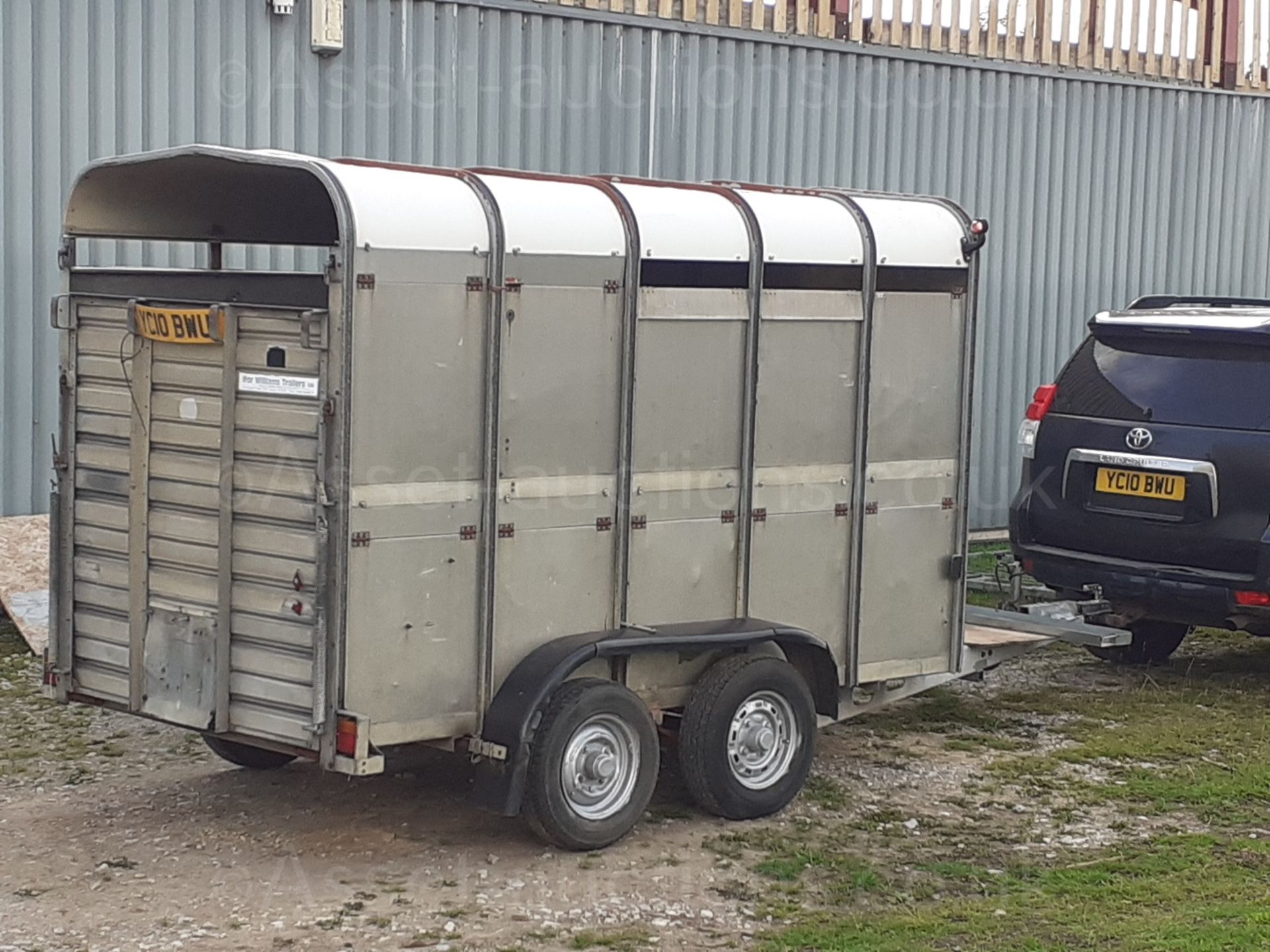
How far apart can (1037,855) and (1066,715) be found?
8.67ft

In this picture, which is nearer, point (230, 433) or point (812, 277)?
point (230, 433)

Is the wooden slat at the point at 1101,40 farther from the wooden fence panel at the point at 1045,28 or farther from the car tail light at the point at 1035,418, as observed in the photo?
the car tail light at the point at 1035,418

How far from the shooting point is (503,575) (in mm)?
7090

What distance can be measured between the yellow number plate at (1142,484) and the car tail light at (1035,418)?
0.51 meters

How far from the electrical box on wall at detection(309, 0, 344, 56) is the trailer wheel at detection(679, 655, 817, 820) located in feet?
20.0

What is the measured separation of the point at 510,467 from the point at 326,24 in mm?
5961

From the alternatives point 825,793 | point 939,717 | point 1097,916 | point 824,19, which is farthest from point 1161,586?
point 824,19

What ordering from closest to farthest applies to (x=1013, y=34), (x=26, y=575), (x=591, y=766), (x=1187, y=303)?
(x=591, y=766) < (x=26, y=575) < (x=1187, y=303) < (x=1013, y=34)

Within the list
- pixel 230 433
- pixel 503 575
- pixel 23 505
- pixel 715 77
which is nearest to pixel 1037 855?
pixel 503 575

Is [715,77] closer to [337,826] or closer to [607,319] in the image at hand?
[607,319]

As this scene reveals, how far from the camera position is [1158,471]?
32.3 ft

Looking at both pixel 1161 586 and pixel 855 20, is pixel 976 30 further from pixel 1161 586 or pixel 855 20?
pixel 1161 586

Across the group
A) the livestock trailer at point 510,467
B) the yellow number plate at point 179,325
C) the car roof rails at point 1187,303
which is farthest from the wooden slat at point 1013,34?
the yellow number plate at point 179,325

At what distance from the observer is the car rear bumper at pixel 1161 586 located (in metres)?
9.69
